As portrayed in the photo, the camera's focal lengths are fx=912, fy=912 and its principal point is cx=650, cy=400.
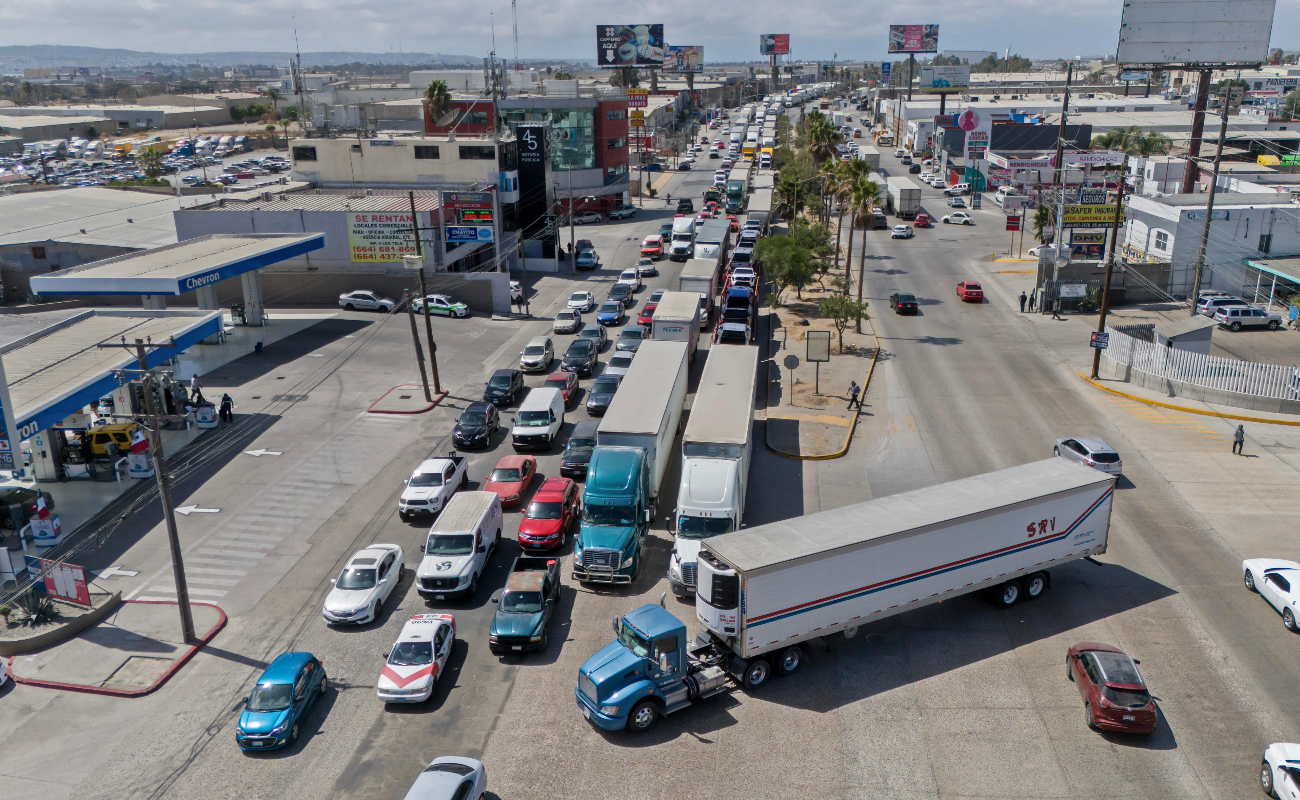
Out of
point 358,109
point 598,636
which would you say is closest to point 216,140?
point 358,109

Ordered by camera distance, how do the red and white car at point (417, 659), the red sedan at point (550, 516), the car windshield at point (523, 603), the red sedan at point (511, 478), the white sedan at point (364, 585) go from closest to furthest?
the red and white car at point (417, 659) → the car windshield at point (523, 603) → the white sedan at point (364, 585) → the red sedan at point (550, 516) → the red sedan at point (511, 478)

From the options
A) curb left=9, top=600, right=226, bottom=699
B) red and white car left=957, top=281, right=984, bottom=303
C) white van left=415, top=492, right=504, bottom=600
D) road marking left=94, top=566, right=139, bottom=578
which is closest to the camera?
curb left=9, top=600, right=226, bottom=699

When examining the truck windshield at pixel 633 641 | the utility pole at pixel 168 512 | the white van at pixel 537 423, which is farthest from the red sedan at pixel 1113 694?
the utility pole at pixel 168 512

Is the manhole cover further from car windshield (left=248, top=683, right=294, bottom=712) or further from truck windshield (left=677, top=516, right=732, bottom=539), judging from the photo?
truck windshield (left=677, top=516, right=732, bottom=539)

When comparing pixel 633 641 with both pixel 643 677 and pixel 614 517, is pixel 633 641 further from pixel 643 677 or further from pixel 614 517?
pixel 614 517

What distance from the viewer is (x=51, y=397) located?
107 ft

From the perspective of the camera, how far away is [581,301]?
59.1 m

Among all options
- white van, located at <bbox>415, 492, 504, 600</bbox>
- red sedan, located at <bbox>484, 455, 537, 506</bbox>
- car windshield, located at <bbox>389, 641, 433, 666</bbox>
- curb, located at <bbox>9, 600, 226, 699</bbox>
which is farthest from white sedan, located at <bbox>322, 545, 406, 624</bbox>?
red sedan, located at <bbox>484, 455, 537, 506</bbox>

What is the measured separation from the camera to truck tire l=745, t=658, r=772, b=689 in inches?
835

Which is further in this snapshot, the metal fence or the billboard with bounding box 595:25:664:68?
Answer: the billboard with bounding box 595:25:664:68

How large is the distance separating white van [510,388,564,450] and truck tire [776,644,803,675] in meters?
16.9

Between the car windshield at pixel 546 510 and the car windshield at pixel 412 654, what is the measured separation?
7666 mm

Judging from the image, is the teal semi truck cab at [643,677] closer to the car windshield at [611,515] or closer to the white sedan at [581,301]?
the car windshield at [611,515]

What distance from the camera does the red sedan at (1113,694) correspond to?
62.6ft
